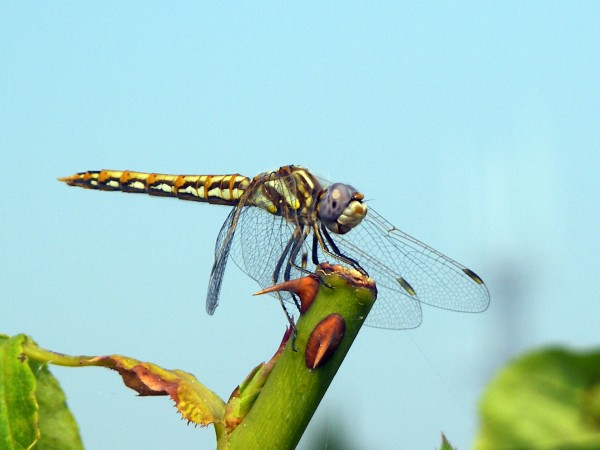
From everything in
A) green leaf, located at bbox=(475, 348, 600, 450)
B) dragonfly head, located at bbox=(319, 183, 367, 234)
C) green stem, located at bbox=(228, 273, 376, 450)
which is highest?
dragonfly head, located at bbox=(319, 183, 367, 234)

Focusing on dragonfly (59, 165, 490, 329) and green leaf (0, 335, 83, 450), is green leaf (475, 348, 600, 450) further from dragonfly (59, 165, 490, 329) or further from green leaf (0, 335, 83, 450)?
dragonfly (59, 165, 490, 329)

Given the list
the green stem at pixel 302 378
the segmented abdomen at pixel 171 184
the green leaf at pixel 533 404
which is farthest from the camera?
the segmented abdomen at pixel 171 184

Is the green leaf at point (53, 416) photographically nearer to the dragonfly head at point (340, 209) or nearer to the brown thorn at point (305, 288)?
the brown thorn at point (305, 288)

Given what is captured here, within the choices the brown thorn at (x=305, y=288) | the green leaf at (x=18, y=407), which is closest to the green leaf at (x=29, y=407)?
the green leaf at (x=18, y=407)

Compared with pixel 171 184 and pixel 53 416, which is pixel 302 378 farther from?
pixel 171 184

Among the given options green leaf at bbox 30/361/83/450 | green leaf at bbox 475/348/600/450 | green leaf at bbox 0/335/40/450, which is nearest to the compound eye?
green leaf at bbox 30/361/83/450

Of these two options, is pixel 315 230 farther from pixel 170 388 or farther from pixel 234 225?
pixel 170 388

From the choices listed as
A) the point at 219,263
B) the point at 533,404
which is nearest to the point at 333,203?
the point at 219,263
